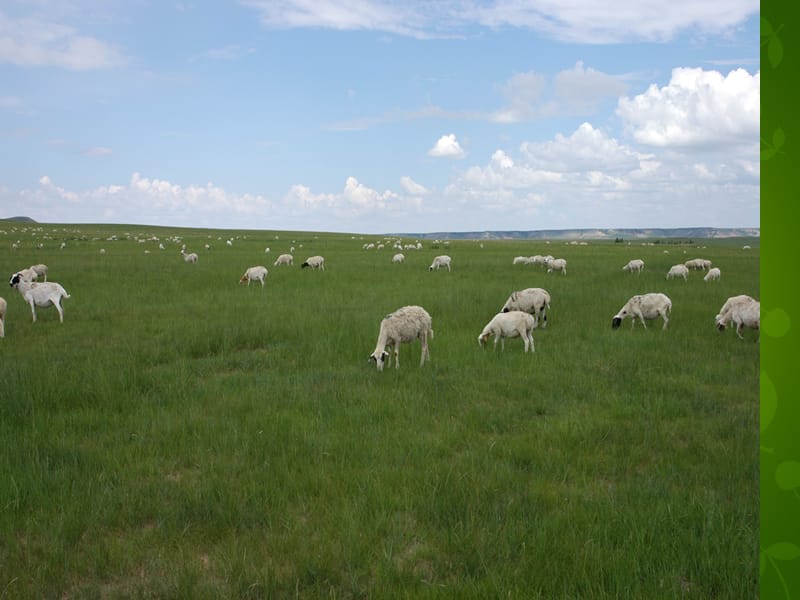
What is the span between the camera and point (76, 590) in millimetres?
4688

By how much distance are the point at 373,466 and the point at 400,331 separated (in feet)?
18.3

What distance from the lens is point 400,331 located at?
12305 mm

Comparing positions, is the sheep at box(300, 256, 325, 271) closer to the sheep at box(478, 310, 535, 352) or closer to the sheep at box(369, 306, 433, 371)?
the sheep at box(478, 310, 535, 352)

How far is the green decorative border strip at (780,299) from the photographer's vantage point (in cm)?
124

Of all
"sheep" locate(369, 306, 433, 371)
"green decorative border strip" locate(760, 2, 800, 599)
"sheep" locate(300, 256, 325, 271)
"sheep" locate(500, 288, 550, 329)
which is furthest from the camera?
"sheep" locate(300, 256, 325, 271)

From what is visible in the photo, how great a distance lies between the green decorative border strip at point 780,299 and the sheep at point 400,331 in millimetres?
10499

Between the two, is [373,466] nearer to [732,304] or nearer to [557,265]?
[732,304]

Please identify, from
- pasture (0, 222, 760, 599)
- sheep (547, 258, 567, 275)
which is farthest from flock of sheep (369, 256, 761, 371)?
sheep (547, 258, 567, 275)

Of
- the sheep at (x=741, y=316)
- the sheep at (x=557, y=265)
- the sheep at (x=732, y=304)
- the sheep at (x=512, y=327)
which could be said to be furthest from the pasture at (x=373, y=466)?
the sheep at (x=557, y=265)

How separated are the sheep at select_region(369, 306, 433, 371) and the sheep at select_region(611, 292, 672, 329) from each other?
6.81m

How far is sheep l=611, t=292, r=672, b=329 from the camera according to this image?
16.3m

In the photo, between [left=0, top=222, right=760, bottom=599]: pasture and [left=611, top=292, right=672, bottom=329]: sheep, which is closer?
[left=0, top=222, right=760, bottom=599]: pasture

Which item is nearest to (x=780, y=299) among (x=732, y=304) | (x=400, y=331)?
(x=400, y=331)

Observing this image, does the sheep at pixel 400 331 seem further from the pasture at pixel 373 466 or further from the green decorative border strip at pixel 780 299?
the green decorative border strip at pixel 780 299
